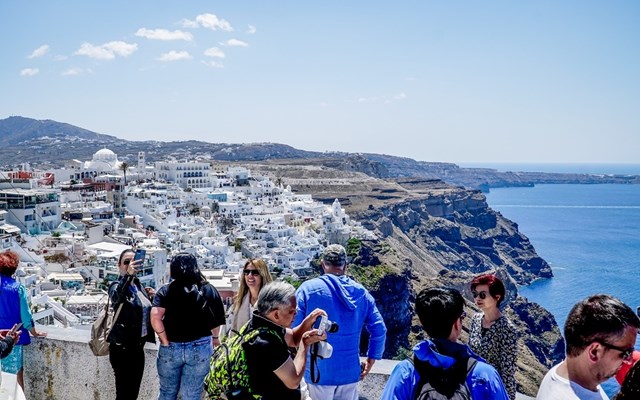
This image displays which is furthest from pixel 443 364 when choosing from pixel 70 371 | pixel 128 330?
pixel 70 371

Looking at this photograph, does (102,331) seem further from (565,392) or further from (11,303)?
(565,392)

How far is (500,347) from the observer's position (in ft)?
10.2

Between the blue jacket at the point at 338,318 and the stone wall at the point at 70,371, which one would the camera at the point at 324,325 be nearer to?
the blue jacket at the point at 338,318

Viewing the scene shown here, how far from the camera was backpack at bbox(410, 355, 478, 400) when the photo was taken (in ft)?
7.16

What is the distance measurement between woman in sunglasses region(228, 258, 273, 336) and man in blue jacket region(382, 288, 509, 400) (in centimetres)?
168

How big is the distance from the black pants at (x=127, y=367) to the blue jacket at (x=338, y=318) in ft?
4.29

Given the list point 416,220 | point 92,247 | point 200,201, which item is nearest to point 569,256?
point 416,220

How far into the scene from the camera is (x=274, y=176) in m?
102

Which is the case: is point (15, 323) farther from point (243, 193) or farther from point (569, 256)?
point (569, 256)

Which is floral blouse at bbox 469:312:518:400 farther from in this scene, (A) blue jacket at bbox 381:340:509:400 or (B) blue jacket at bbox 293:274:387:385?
(A) blue jacket at bbox 381:340:509:400

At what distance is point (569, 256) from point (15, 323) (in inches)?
3594

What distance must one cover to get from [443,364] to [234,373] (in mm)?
958

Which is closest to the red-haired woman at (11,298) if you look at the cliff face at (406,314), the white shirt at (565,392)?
the white shirt at (565,392)

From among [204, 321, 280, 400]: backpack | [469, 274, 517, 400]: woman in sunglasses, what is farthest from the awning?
[469, 274, 517, 400]: woman in sunglasses
